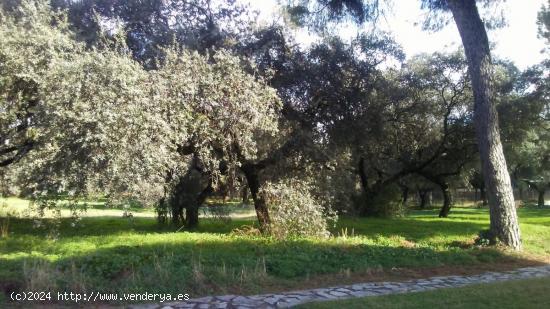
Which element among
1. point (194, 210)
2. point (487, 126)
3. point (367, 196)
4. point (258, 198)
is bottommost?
point (194, 210)

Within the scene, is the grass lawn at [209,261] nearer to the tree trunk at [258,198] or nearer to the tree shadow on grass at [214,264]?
the tree shadow on grass at [214,264]

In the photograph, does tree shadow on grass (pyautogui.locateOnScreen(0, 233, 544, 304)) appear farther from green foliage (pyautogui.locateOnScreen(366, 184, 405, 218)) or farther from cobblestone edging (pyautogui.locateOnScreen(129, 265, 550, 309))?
green foliage (pyautogui.locateOnScreen(366, 184, 405, 218))

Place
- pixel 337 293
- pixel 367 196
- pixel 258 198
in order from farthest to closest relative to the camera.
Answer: pixel 367 196, pixel 258 198, pixel 337 293

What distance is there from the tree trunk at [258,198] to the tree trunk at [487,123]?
21.9 feet

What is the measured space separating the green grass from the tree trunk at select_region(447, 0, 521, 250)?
6.01 meters

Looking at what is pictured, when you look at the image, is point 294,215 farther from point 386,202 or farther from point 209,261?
point 386,202

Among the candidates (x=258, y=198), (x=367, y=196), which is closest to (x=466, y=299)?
(x=258, y=198)

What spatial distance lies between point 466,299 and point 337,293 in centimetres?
202

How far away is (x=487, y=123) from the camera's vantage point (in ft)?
46.2

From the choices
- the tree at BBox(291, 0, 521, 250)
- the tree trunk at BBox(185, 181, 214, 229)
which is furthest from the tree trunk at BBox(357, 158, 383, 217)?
the tree at BBox(291, 0, 521, 250)

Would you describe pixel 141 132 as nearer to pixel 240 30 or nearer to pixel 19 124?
pixel 19 124

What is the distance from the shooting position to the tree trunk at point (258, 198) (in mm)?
15182

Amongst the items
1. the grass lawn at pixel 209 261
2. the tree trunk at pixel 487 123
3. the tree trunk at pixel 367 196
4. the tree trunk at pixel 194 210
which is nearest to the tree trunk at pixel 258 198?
the grass lawn at pixel 209 261

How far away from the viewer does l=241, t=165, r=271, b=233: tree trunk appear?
598 inches
